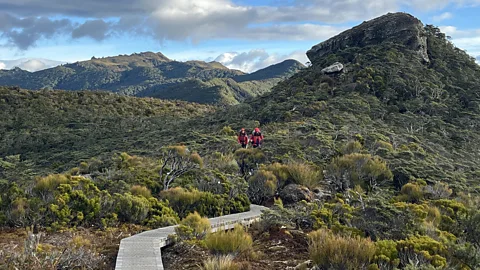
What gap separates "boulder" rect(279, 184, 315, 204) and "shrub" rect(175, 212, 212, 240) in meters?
4.46

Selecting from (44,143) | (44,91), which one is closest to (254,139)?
(44,143)

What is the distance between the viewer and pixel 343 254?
5699 mm

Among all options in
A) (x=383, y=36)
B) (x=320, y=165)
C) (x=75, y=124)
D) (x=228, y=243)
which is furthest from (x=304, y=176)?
(x=383, y=36)

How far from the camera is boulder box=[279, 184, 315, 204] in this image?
12.0 metres

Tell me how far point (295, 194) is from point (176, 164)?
13.4 feet

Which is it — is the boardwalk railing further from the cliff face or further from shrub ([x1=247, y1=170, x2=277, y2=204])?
the cliff face

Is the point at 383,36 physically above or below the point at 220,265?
above

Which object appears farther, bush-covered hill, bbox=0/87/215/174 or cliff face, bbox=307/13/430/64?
cliff face, bbox=307/13/430/64

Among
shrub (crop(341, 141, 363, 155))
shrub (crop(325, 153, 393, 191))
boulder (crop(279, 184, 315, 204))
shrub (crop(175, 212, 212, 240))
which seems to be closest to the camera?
shrub (crop(175, 212, 212, 240))

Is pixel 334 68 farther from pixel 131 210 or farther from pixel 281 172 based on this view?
pixel 131 210

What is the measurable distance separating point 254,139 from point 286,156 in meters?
2.59

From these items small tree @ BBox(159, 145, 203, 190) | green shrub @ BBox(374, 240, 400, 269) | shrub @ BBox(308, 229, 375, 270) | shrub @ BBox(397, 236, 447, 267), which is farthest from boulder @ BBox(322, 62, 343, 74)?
shrub @ BBox(308, 229, 375, 270)

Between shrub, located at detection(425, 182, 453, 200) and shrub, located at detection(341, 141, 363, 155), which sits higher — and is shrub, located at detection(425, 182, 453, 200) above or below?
below

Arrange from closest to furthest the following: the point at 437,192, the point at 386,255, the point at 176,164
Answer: the point at 386,255
the point at 437,192
the point at 176,164
